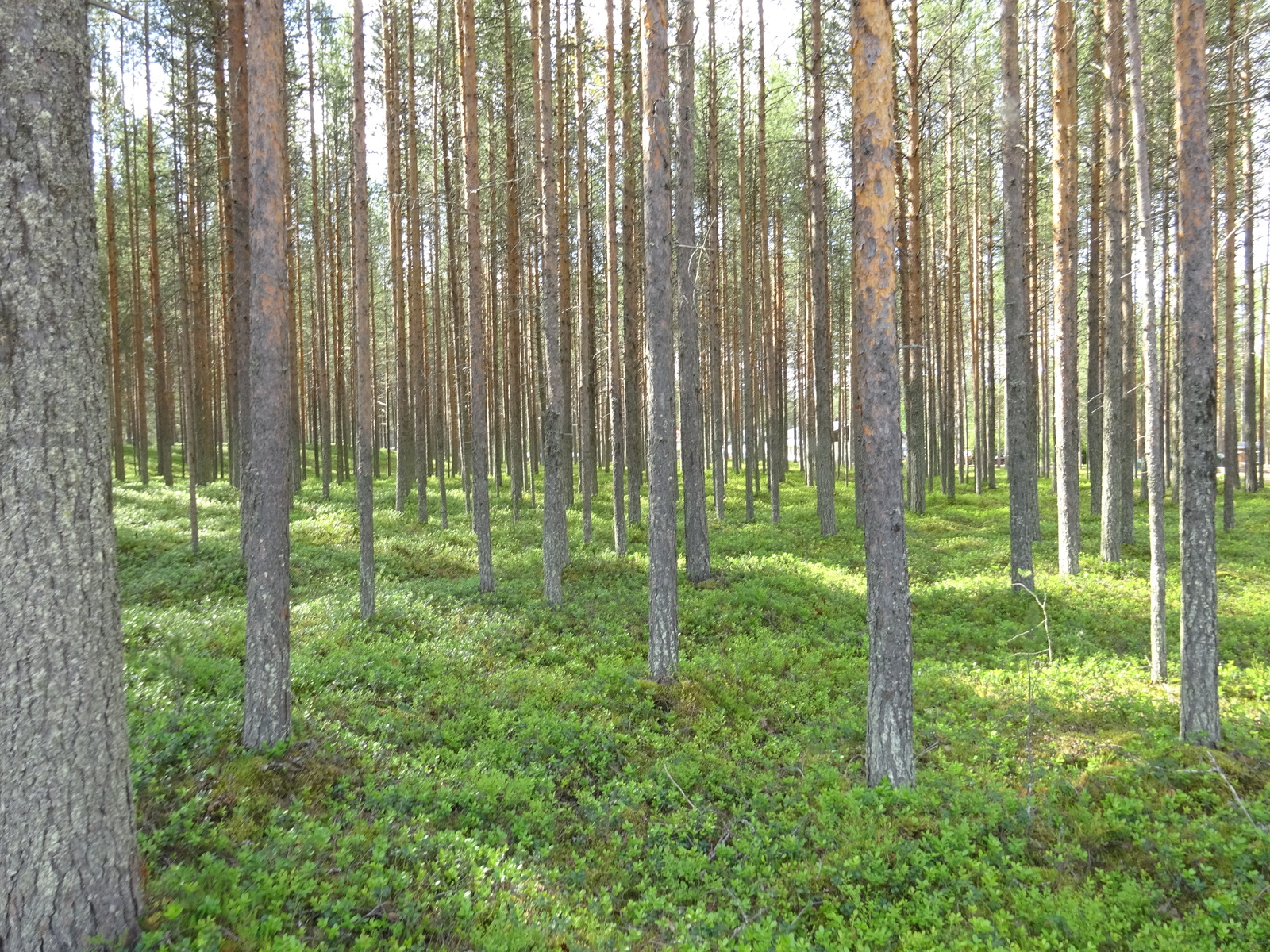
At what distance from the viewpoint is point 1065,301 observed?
1170 centimetres

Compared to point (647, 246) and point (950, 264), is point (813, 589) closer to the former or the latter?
point (647, 246)

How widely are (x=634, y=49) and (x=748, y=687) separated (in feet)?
52.0

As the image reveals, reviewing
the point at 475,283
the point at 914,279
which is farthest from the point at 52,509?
the point at 914,279

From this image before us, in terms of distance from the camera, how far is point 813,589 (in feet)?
37.8

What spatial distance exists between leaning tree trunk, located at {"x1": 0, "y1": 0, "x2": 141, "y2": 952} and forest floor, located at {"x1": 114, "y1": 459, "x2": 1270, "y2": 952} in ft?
1.98

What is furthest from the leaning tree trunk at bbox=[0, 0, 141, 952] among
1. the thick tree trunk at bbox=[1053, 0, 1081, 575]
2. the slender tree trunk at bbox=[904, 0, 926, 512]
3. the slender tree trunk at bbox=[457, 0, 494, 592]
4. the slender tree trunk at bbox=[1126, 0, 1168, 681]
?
the slender tree trunk at bbox=[904, 0, 926, 512]

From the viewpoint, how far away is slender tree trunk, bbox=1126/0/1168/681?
7012 millimetres

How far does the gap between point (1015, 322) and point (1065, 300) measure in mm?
1660

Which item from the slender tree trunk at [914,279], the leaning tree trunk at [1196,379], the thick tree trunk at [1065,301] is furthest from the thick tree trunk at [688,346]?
the leaning tree trunk at [1196,379]

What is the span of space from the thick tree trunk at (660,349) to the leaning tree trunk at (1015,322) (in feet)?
19.6

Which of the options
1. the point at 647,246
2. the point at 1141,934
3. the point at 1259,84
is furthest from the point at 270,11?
the point at 1259,84

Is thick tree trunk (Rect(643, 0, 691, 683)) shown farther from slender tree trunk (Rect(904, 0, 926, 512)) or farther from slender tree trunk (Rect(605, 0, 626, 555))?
slender tree trunk (Rect(904, 0, 926, 512))

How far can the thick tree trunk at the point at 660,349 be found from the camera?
25.3ft

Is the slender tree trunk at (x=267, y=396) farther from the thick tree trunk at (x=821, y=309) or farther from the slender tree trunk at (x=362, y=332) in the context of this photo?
the thick tree trunk at (x=821, y=309)
